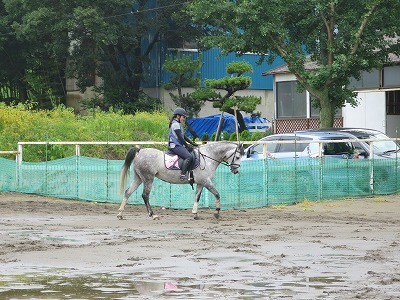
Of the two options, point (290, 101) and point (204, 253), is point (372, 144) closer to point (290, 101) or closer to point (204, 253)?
point (204, 253)

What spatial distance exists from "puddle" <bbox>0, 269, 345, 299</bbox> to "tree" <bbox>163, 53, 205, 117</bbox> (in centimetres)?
4372

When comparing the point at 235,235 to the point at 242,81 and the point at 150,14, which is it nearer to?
the point at 242,81

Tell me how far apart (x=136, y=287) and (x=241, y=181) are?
45.9 ft

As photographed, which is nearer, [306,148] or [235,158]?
[235,158]

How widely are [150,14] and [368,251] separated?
46.0 meters

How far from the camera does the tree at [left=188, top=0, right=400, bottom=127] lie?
3947 centimetres

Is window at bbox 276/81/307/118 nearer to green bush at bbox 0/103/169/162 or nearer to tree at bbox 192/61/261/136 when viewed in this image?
tree at bbox 192/61/261/136

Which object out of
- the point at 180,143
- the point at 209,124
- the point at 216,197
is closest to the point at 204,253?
the point at 216,197

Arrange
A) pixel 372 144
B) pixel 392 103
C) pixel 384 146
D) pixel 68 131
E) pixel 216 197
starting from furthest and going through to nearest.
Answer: pixel 392 103 < pixel 68 131 < pixel 384 146 < pixel 372 144 < pixel 216 197

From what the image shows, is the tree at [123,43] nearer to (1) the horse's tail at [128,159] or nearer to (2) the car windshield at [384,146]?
(2) the car windshield at [384,146]

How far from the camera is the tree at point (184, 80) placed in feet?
191

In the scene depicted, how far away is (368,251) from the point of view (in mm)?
16750

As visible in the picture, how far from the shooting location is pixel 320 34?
135 feet

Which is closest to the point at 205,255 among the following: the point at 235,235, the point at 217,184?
the point at 235,235
